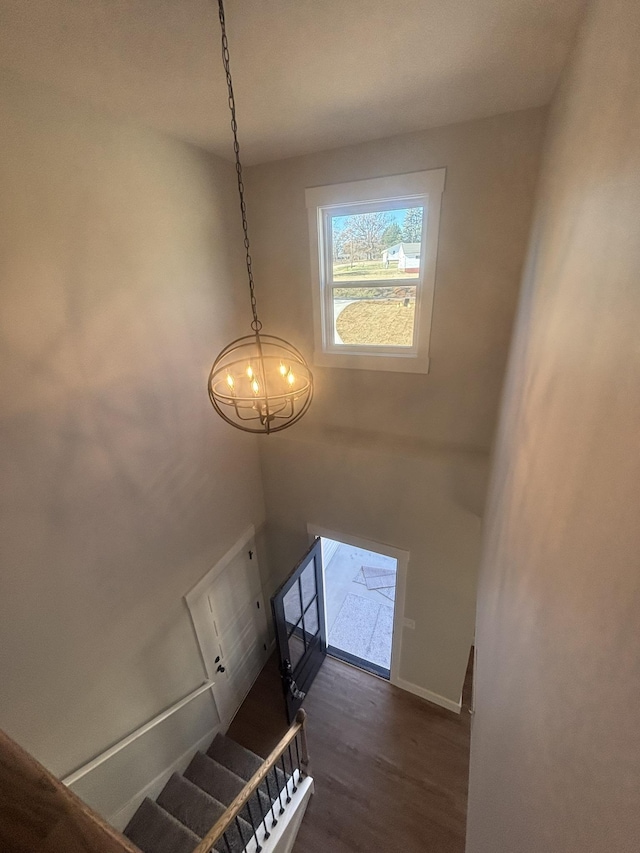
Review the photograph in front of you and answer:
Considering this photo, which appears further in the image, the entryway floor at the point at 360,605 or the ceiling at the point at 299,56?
the entryway floor at the point at 360,605

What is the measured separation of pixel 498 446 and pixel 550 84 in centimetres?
206

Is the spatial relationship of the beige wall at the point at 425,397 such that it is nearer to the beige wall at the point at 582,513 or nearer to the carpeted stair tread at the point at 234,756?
the beige wall at the point at 582,513

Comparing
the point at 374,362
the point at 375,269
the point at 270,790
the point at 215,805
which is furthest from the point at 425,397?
the point at 215,805

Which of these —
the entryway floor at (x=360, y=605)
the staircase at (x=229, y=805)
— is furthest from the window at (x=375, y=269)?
the staircase at (x=229, y=805)

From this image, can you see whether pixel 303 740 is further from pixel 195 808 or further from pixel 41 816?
pixel 41 816

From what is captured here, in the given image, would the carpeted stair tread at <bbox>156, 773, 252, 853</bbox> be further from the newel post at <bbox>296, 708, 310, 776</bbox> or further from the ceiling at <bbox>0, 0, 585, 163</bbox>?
the ceiling at <bbox>0, 0, 585, 163</bbox>

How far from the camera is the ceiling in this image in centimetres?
145

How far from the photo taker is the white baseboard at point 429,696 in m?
4.03

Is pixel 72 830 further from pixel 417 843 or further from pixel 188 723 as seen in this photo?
pixel 417 843

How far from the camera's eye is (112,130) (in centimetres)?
209

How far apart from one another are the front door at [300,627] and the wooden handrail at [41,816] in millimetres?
3010

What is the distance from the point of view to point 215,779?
10.9ft

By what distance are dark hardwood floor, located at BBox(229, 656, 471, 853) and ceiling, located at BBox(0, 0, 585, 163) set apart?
5.38 m

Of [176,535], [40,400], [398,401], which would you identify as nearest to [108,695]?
[176,535]
